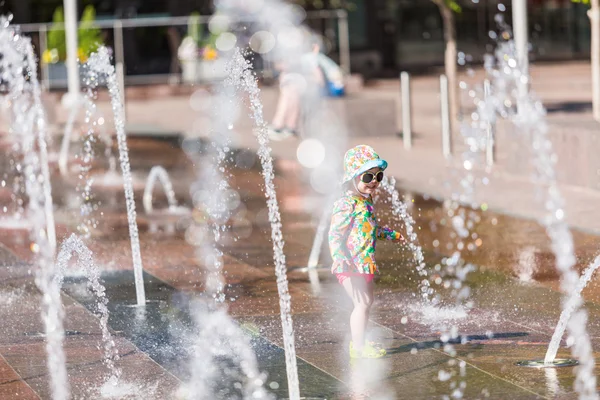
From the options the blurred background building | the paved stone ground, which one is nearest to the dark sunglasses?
the paved stone ground

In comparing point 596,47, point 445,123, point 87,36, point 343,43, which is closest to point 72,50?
point 87,36

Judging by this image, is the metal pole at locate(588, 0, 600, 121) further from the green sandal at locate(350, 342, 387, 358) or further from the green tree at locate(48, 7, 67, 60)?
the green tree at locate(48, 7, 67, 60)

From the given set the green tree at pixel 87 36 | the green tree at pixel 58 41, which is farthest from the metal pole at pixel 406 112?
the green tree at pixel 58 41

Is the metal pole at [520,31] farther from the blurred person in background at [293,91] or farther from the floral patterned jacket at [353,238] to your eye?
the floral patterned jacket at [353,238]

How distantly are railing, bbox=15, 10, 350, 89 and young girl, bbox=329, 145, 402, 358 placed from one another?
19.7m

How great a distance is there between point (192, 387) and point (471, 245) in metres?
4.36

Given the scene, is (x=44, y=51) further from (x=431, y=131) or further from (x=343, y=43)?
(x=431, y=131)

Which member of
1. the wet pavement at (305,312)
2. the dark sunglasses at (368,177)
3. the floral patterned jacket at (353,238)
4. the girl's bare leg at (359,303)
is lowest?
the wet pavement at (305,312)

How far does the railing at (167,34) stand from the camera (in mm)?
27219

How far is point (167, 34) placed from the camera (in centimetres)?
3039

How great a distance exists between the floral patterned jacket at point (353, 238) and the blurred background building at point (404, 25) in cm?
2537

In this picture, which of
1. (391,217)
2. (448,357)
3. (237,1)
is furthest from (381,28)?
(448,357)

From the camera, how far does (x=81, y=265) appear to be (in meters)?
10.1

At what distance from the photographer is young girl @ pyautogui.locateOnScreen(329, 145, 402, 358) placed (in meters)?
6.96
